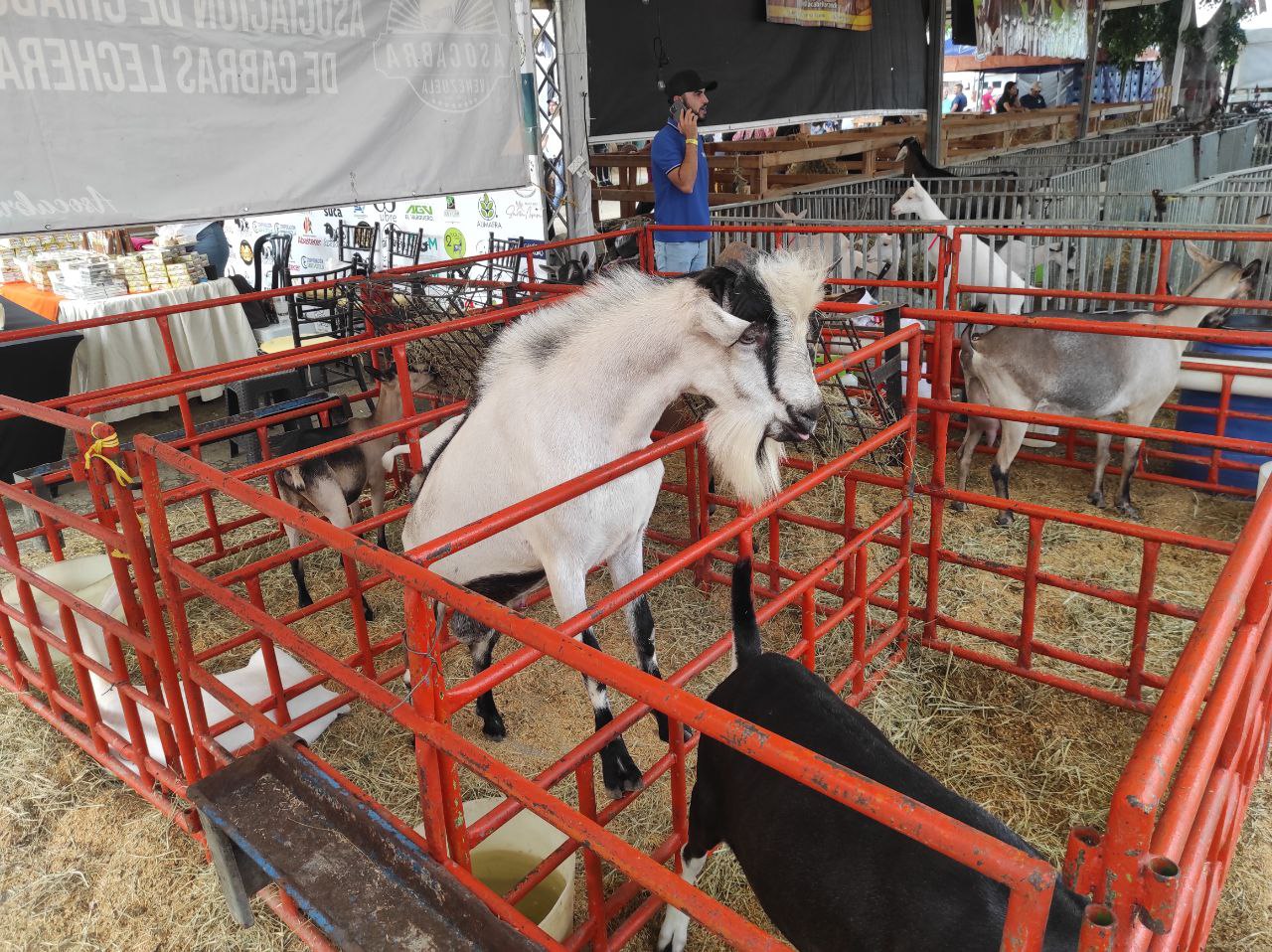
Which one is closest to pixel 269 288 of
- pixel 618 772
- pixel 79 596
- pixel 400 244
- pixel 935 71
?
pixel 400 244

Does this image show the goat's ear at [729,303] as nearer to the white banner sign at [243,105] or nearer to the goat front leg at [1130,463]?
the goat front leg at [1130,463]

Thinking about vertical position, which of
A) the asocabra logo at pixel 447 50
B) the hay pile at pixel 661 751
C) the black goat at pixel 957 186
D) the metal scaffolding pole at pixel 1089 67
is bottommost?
the hay pile at pixel 661 751

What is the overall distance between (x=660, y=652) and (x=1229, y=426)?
12.5 feet

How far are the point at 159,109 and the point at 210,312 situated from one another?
3038mm

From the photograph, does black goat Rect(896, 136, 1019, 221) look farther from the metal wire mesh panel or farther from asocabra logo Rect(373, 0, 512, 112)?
the metal wire mesh panel

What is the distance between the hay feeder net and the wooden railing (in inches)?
194

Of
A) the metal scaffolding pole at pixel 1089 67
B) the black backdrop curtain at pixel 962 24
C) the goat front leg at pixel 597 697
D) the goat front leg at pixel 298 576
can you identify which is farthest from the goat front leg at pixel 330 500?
the metal scaffolding pole at pixel 1089 67

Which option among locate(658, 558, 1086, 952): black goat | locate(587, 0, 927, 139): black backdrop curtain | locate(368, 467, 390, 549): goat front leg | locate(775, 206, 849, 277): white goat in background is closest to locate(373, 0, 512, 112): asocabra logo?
locate(587, 0, 927, 139): black backdrop curtain

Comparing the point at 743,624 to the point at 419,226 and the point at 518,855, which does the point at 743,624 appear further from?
the point at 419,226

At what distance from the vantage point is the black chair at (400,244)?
10734 millimetres

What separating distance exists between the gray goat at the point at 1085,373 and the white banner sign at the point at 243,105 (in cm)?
417

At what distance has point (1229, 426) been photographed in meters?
4.95

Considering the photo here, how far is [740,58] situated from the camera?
9055 mm

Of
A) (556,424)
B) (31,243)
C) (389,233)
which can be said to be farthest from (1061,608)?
(31,243)
